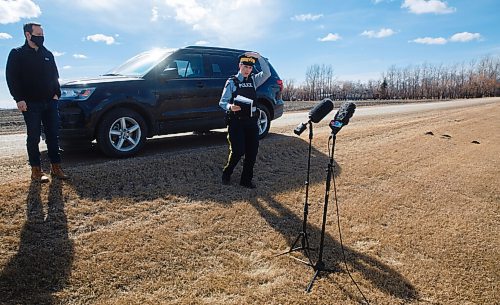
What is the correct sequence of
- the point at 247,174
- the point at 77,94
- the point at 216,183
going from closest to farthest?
the point at 247,174 < the point at 216,183 < the point at 77,94

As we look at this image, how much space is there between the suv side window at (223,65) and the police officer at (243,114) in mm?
2025

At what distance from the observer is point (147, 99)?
19.1ft

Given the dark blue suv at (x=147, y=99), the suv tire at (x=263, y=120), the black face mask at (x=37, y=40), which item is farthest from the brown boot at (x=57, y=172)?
the suv tire at (x=263, y=120)

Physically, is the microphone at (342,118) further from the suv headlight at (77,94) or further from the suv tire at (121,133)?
the suv headlight at (77,94)

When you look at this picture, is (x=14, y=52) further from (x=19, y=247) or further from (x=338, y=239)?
(x=338, y=239)

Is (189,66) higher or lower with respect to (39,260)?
higher

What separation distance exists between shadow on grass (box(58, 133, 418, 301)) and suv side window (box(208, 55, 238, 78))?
1468 mm

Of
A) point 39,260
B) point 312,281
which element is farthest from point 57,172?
point 312,281

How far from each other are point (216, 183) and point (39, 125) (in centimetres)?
248

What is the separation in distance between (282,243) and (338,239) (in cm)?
69

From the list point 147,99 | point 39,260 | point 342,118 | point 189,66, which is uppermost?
point 189,66

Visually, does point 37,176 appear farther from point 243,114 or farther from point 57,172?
point 243,114

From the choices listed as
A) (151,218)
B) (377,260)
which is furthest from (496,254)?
(151,218)

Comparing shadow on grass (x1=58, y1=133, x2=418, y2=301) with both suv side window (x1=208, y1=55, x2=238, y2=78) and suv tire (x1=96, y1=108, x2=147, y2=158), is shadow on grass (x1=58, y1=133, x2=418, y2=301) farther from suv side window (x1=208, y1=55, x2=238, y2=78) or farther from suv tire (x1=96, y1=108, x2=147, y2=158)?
suv side window (x1=208, y1=55, x2=238, y2=78)
